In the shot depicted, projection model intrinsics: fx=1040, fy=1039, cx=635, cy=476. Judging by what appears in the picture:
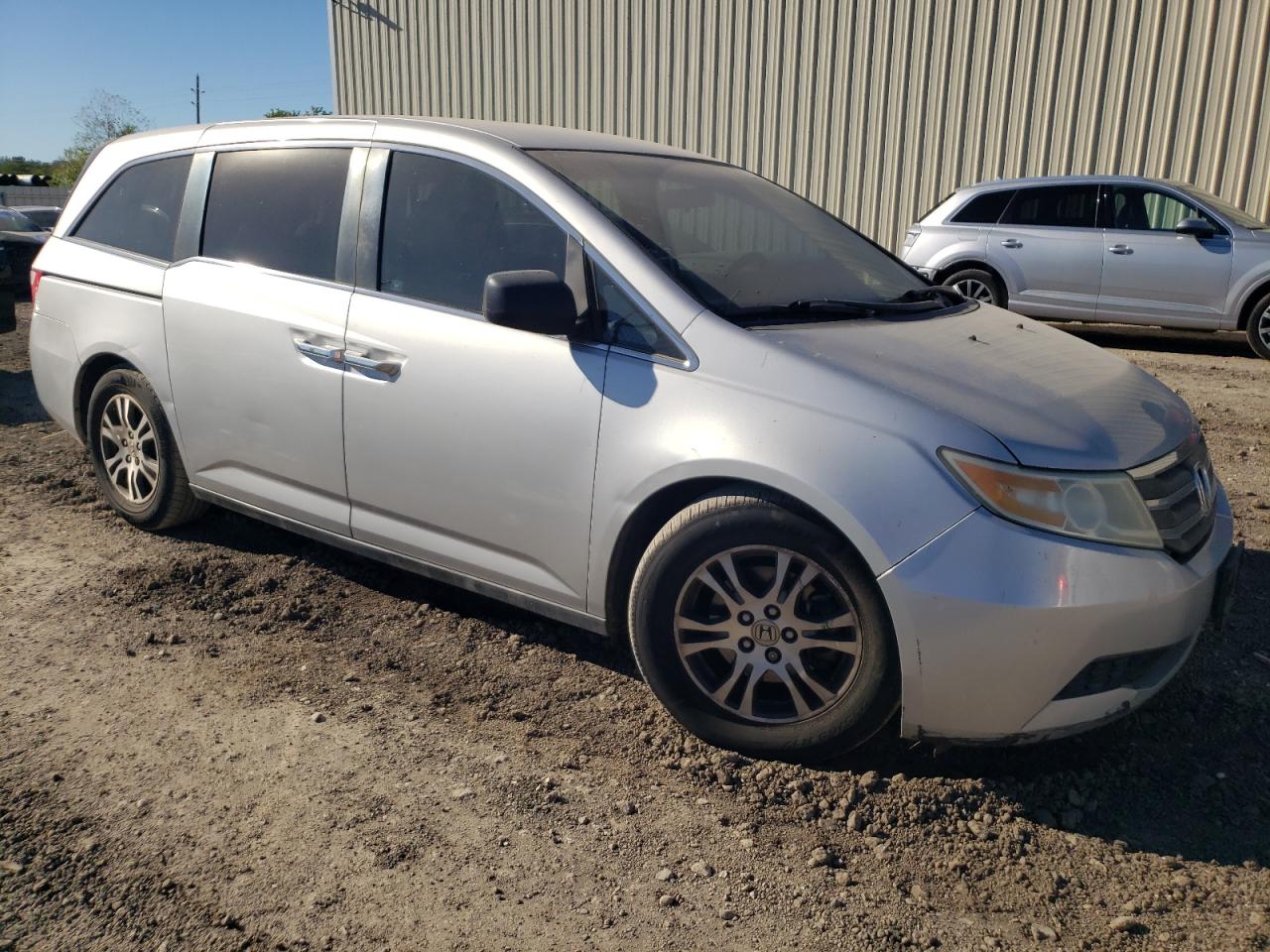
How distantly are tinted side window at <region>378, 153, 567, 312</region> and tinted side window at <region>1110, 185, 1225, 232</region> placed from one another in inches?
Answer: 328

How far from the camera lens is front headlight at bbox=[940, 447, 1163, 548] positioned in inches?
97.7

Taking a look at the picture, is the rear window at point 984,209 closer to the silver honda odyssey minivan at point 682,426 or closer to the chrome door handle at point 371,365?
the silver honda odyssey minivan at point 682,426

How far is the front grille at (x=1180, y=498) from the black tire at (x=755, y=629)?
75 centimetres

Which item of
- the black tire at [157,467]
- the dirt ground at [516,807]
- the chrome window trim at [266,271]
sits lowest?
the dirt ground at [516,807]

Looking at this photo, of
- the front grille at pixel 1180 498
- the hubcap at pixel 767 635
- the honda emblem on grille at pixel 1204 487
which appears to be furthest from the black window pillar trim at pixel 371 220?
the honda emblem on grille at pixel 1204 487

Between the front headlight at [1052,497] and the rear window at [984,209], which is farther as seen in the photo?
the rear window at [984,209]

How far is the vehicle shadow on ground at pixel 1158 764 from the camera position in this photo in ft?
8.62

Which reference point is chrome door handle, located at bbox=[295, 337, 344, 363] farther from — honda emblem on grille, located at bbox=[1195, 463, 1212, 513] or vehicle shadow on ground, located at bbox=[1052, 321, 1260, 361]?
vehicle shadow on ground, located at bbox=[1052, 321, 1260, 361]

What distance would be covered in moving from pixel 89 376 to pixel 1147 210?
29.8ft

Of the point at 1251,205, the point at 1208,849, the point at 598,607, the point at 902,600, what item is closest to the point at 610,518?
the point at 598,607

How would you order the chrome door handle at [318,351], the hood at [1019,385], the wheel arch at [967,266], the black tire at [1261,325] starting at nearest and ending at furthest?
the hood at [1019,385], the chrome door handle at [318,351], the black tire at [1261,325], the wheel arch at [967,266]

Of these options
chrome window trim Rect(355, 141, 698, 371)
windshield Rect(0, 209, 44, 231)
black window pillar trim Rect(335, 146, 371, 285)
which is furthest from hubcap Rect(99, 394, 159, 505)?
windshield Rect(0, 209, 44, 231)

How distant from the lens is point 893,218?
551 inches

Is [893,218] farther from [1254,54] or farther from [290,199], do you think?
[290,199]
